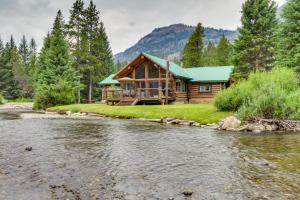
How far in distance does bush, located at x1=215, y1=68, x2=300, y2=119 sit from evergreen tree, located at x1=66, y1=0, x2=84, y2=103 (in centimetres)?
2944

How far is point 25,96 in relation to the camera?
233 ft

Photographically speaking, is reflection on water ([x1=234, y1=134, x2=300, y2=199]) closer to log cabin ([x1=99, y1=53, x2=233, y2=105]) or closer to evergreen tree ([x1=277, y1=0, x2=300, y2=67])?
evergreen tree ([x1=277, y1=0, x2=300, y2=67])

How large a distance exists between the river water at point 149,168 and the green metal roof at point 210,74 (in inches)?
875

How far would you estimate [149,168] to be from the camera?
7992 mm

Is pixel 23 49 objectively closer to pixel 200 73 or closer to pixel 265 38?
pixel 200 73

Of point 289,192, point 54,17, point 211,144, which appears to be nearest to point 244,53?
point 211,144

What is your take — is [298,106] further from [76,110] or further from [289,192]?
[76,110]

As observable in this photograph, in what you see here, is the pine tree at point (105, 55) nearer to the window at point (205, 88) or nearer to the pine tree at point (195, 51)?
the pine tree at point (195, 51)

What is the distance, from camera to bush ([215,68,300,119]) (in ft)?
54.1

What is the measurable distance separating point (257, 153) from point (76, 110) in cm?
2286

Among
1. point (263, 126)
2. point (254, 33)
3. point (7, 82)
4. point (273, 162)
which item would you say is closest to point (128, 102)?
point (254, 33)

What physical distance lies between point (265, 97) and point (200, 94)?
19558 millimetres

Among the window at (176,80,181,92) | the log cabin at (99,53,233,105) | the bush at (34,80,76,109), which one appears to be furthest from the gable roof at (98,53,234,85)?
the bush at (34,80,76,109)

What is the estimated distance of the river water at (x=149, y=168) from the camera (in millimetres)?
6000
